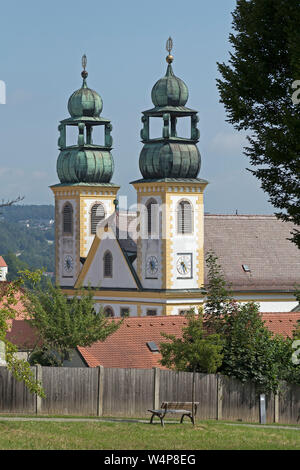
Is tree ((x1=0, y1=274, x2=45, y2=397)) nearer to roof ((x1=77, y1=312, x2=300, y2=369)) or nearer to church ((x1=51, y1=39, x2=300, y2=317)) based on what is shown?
roof ((x1=77, y1=312, x2=300, y2=369))

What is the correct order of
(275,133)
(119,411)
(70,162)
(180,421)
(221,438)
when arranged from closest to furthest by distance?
(275,133)
(221,438)
(180,421)
(119,411)
(70,162)

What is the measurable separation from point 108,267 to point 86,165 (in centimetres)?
699

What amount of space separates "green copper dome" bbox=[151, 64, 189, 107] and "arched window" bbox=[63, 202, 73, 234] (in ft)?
34.2

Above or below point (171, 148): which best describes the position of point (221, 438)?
below

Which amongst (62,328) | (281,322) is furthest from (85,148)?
(62,328)

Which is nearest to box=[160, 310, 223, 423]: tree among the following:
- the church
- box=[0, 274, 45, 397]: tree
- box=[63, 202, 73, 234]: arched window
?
box=[0, 274, 45, 397]: tree

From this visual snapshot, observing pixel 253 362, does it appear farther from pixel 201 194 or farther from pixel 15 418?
pixel 201 194

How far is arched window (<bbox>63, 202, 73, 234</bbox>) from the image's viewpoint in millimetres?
72688

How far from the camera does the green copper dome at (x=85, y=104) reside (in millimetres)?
71500

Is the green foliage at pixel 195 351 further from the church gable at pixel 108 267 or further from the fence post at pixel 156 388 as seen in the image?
the church gable at pixel 108 267

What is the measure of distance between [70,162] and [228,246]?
10728 mm

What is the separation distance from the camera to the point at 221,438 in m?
25.8

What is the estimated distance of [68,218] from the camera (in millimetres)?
72875

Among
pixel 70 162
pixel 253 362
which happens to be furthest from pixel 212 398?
pixel 70 162
